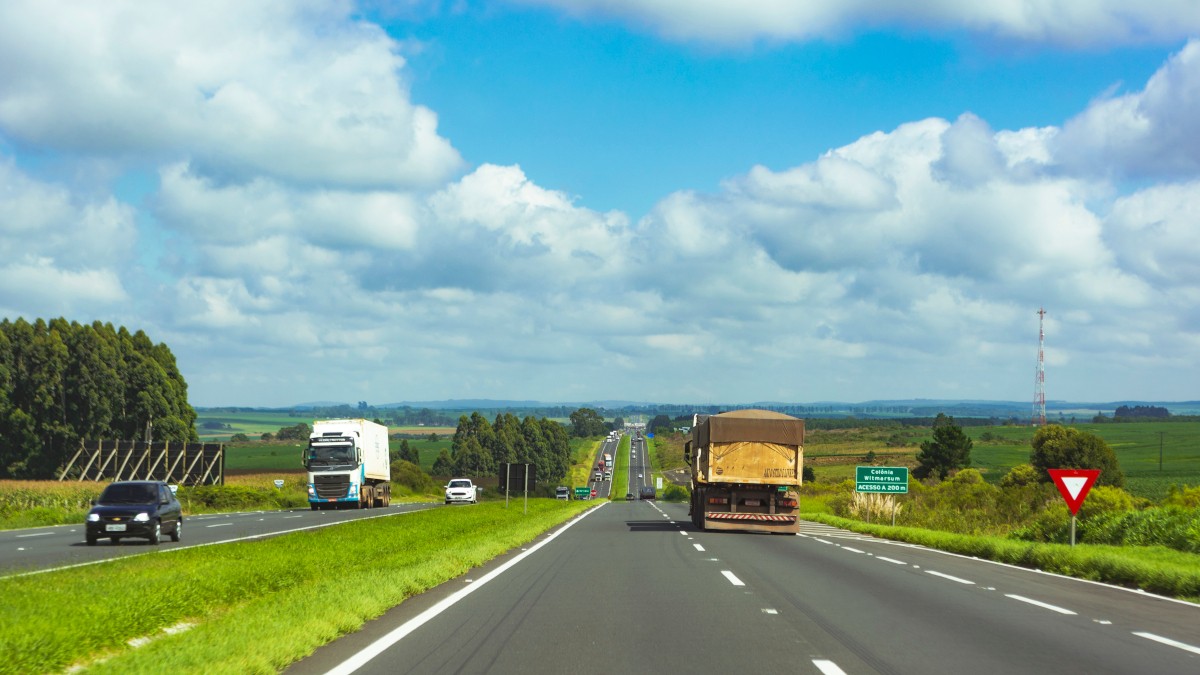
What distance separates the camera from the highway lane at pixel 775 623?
29.8 ft

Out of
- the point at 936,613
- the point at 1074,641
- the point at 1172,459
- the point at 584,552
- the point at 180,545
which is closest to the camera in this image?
the point at 1074,641

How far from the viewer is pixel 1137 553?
65.1ft

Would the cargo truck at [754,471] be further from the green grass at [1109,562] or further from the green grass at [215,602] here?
the green grass at [215,602]

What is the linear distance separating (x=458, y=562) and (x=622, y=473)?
536ft

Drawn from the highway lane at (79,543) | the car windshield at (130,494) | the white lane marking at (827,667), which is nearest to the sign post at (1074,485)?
the white lane marking at (827,667)

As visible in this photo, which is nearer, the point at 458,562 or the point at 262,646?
the point at 262,646

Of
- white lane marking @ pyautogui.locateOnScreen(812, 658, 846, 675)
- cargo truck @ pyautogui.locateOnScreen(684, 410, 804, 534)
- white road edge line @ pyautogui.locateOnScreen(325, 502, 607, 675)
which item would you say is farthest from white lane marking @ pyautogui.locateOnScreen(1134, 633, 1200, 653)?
cargo truck @ pyautogui.locateOnScreen(684, 410, 804, 534)

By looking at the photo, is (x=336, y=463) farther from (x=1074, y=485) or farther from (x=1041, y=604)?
(x=1041, y=604)

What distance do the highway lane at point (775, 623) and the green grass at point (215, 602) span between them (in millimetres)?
474

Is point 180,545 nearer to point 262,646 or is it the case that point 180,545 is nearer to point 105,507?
point 105,507

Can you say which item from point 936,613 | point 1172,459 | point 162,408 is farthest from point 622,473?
point 936,613

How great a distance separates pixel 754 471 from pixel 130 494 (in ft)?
55.5

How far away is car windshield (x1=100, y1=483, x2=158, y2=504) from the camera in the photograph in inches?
1085

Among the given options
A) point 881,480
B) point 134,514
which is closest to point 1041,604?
point 134,514
